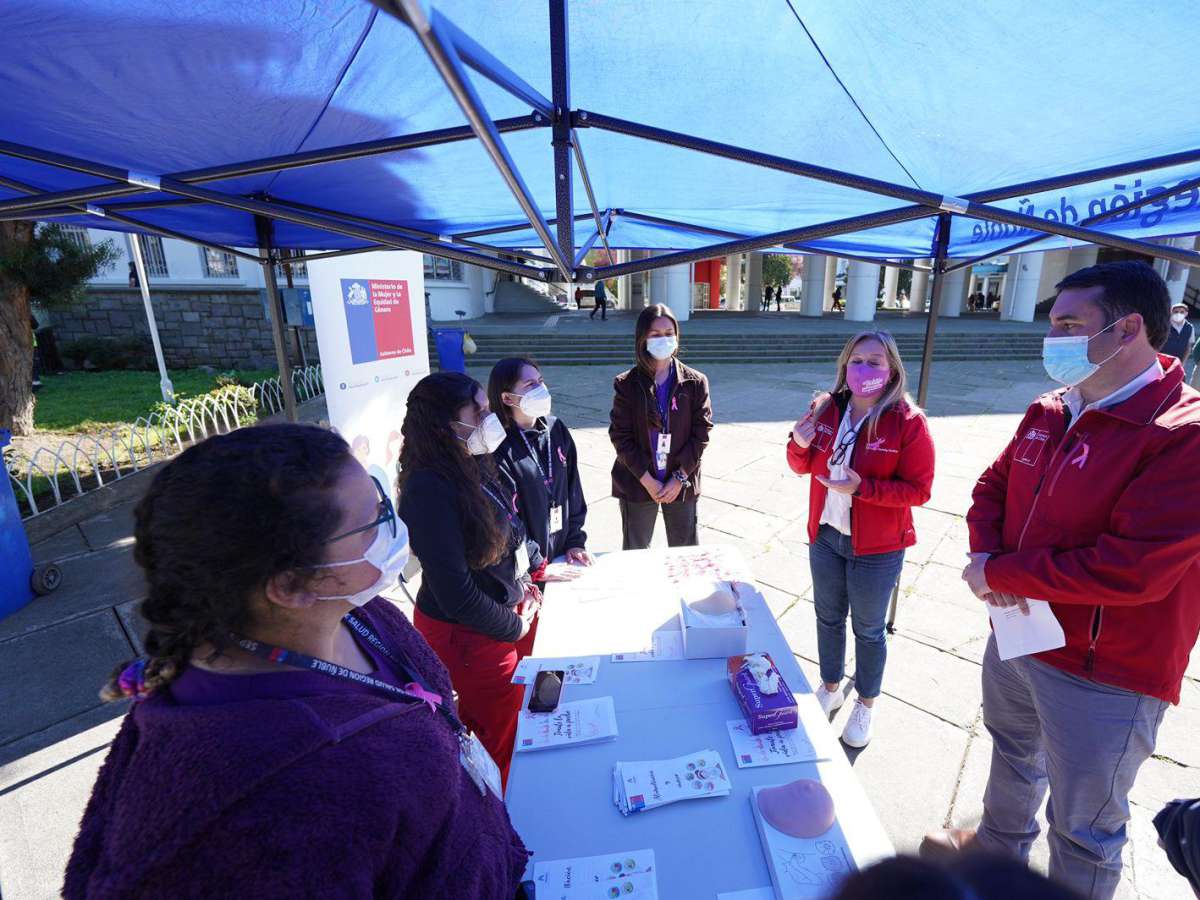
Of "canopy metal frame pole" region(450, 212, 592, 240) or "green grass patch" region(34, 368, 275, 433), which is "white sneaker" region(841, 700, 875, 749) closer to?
"canopy metal frame pole" region(450, 212, 592, 240)

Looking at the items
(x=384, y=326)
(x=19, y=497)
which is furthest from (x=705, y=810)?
(x=19, y=497)

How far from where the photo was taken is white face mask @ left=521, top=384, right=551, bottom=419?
8.66ft

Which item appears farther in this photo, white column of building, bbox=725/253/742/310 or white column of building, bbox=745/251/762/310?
white column of building, bbox=725/253/742/310

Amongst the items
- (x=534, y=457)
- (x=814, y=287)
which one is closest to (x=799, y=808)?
(x=534, y=457)

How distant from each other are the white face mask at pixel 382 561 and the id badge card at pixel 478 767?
0.36 m

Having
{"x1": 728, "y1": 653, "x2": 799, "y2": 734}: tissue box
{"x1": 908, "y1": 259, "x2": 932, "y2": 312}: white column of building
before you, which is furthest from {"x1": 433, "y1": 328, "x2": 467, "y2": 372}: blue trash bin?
{"x1": 908, "y1": 259, "x2": 932, "y2": 312}: white column of building

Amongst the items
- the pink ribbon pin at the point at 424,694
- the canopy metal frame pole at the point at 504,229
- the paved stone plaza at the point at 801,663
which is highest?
the canopy metal frame pole at the point at 504,229

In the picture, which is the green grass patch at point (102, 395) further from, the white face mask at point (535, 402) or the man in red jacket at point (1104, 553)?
the man in red jacket at point (1104, 553)

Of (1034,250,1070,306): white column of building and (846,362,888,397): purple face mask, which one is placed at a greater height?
(1034,250,1070,306): white column of building

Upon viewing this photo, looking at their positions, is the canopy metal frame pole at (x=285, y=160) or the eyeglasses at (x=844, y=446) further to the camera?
the eyeglasses at (x=844, y=446)

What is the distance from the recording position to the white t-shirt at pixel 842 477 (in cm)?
258

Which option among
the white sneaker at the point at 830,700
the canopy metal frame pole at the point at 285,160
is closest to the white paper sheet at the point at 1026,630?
the white sneaker at the point at 830,700

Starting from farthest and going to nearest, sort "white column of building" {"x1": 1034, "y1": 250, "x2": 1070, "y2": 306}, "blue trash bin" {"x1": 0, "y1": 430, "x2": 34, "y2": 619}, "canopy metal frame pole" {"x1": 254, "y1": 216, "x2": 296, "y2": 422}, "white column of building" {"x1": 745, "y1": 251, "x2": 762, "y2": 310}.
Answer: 1. "white column of building" {"x1": 745, "y1": 251, "x2": 762, "y2": 310}
2. "white column of building" {"x1": 1034, "y1": 250, "x2": 1070, "y2": 306}
3. "blue trash bin" {"x1": 0, "y1": 430, "x2": 34, "y2": 619}
4. "canopy metal frame pole" {"x1": 254, "y1": 216, "x2": 296, "y2": 422}

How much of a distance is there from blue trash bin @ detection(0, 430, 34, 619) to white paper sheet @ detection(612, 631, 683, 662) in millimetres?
4260
